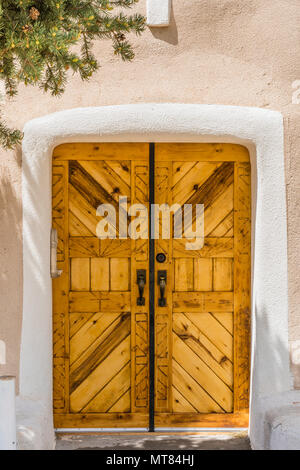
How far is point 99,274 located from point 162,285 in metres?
0.51

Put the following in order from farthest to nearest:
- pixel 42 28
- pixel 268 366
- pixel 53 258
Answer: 1. pixel 53 258
2. pixel 268 366
3. pixel 42 28

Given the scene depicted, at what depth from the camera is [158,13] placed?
13.4ft

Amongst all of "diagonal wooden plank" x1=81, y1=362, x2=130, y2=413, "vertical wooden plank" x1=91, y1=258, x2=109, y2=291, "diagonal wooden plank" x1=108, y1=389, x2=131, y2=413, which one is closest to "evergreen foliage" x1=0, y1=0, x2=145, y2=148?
"vertical wooden plank" x1=91, y1=258, x2=109, y2=291

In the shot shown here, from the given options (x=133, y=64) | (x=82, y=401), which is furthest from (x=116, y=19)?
(x=82, y=401)

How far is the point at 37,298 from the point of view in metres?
4.11

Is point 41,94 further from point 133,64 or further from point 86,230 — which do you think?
point 86,230

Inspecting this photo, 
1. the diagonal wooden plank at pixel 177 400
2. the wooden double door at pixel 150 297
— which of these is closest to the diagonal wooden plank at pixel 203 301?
the wooden double door at pixel 150 297

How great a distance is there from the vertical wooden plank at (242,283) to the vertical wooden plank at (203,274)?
0.21 meters

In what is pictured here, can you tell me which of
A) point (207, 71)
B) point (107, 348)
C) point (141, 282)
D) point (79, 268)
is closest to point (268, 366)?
point (141, 282)

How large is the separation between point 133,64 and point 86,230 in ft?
4.38

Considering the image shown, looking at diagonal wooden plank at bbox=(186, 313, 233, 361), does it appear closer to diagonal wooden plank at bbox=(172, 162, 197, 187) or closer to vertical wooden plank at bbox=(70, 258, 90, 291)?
vertical wooden plank at bbox=(70, 258, 90, 291)

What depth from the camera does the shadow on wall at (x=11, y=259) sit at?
4113mm

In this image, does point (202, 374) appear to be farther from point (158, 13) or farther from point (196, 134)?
point (158, 13)

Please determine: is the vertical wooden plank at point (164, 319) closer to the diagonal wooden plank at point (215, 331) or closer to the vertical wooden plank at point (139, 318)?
the vertical wooden plank at point (139, 318)
